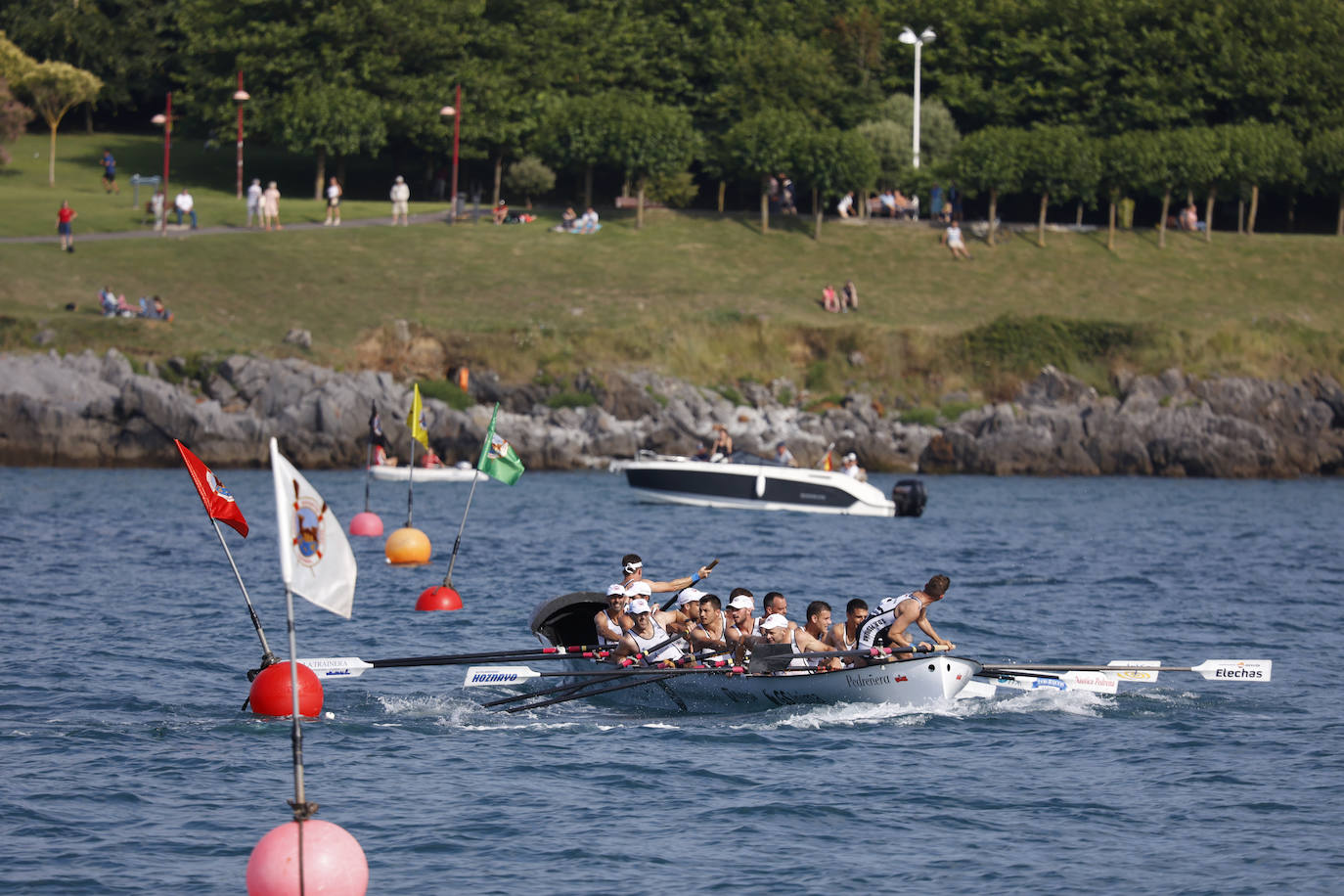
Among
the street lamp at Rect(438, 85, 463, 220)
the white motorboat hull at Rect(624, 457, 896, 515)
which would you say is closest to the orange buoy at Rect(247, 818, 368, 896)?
the white motorboat hull at Rect(624, 457, 896, 515)

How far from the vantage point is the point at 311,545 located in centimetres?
1119

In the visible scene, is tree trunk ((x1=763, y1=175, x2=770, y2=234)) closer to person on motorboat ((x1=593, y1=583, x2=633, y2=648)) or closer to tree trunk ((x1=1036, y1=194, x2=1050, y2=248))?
tree trunk ((x1=1036, y1=194, x2=1050, y2=248))

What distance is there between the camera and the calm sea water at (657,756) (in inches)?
516

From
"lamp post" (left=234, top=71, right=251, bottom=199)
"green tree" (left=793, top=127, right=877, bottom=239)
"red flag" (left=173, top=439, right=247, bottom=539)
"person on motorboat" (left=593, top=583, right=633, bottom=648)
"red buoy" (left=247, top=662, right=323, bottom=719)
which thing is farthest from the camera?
"green tree" (left=793, top=127, right=877, bottom=239)

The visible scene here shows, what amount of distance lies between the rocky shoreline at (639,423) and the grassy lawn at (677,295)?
2027 mm

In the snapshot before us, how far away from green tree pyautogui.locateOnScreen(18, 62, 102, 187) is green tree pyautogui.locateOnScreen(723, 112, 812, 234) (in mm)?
33776

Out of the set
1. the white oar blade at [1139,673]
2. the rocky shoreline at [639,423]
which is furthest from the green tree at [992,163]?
the white oar blade at [1139,673]

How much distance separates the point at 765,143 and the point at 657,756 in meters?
56.8

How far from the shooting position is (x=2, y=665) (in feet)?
66.5

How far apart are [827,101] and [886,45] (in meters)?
6.27

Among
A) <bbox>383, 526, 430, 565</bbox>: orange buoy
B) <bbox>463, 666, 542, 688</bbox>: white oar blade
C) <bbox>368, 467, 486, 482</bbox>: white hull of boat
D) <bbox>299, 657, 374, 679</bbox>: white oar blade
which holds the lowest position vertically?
<bbox>368, 467, 486, 482</bbox>: white hull of boat

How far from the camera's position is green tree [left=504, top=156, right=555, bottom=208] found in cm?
7156

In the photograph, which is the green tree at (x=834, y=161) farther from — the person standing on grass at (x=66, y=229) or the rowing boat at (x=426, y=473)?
the person standing on grass at (x=66, y=229)

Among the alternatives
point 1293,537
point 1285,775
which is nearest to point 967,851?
point 1285,775
